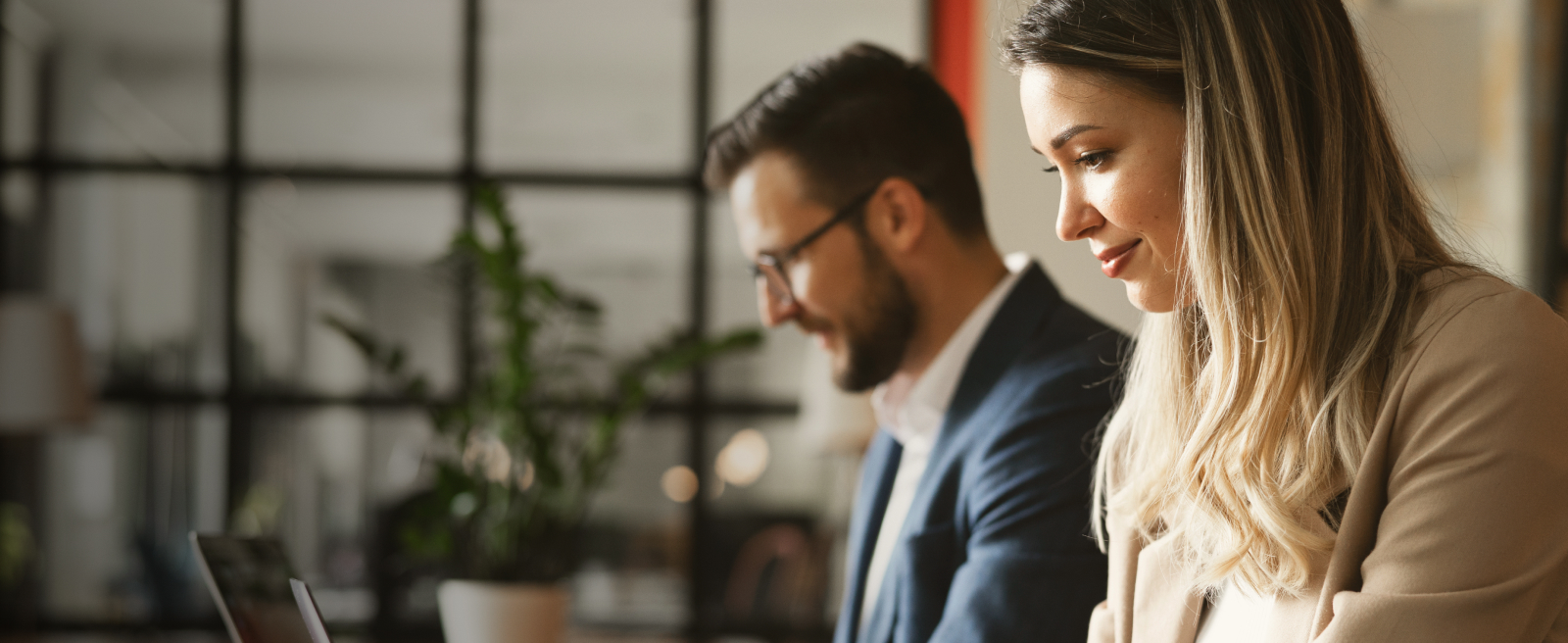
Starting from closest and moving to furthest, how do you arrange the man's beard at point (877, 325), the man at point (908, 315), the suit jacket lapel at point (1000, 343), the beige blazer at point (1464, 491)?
the beige blazer at point (1464, 491), the man at point (908, 315), the suit jacket lapel at point (1000, 343), the man's beard at point (877, 325)

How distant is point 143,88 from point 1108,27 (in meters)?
5.02

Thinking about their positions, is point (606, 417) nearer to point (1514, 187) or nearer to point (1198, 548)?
point (1198, 548)

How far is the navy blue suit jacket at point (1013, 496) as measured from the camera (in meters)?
1.28

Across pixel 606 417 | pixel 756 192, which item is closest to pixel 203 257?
pixel 606 417

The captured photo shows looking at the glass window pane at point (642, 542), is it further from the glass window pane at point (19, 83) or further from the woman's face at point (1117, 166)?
the woman's face at point (1117, 166)

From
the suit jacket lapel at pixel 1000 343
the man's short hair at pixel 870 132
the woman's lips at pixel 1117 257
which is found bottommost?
the suit jacket lapel at pixel 1000 343

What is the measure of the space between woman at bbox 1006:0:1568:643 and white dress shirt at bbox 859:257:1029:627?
61 centimetres

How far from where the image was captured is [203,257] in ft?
15.7

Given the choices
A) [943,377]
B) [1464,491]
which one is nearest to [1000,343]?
[943,377]

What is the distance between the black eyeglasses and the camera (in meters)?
1.79

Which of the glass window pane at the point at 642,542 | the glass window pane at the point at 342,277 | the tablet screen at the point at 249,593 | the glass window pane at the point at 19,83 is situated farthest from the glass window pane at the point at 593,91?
the tablet screen at the point at 249,593

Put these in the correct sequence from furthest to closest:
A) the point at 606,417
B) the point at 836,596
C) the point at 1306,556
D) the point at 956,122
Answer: the point at 836,596
the point at 606,417
the point at 956,122
the point at 1306,556

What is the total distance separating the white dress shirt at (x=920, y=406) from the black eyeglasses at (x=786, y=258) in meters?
0.24

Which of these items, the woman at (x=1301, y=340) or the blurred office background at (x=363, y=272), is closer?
the woman at (x=1301, y=340)
